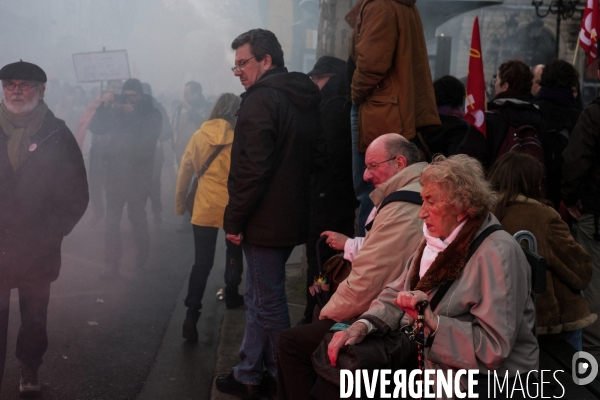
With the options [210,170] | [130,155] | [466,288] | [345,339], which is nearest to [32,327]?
[210,170]

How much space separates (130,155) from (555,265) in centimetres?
549

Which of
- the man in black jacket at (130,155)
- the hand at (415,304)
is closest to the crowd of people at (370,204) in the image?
the hand at (415,304)

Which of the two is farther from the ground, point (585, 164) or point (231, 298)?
point (585, 164)

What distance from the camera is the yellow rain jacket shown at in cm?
572

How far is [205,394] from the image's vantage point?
474 cm

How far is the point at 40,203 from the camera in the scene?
14.7ft

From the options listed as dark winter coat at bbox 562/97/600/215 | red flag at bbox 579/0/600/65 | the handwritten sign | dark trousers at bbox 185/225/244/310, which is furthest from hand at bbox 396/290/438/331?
the handwritten sign

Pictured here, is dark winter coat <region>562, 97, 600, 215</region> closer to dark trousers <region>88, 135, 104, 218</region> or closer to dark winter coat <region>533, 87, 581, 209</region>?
dark winter coat <region>533, 87, 581, 209</region>

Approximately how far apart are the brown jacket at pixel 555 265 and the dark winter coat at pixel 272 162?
1.22 metres

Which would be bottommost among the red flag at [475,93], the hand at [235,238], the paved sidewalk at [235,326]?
the paved sidewalk at [235,326]

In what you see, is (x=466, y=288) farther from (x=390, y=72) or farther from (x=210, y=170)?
(x=210, y=170)

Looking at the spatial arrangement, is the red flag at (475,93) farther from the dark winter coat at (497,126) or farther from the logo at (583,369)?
the logo at (583,369)

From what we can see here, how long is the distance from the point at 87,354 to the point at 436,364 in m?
3.06

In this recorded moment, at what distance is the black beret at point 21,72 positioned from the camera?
454cm
